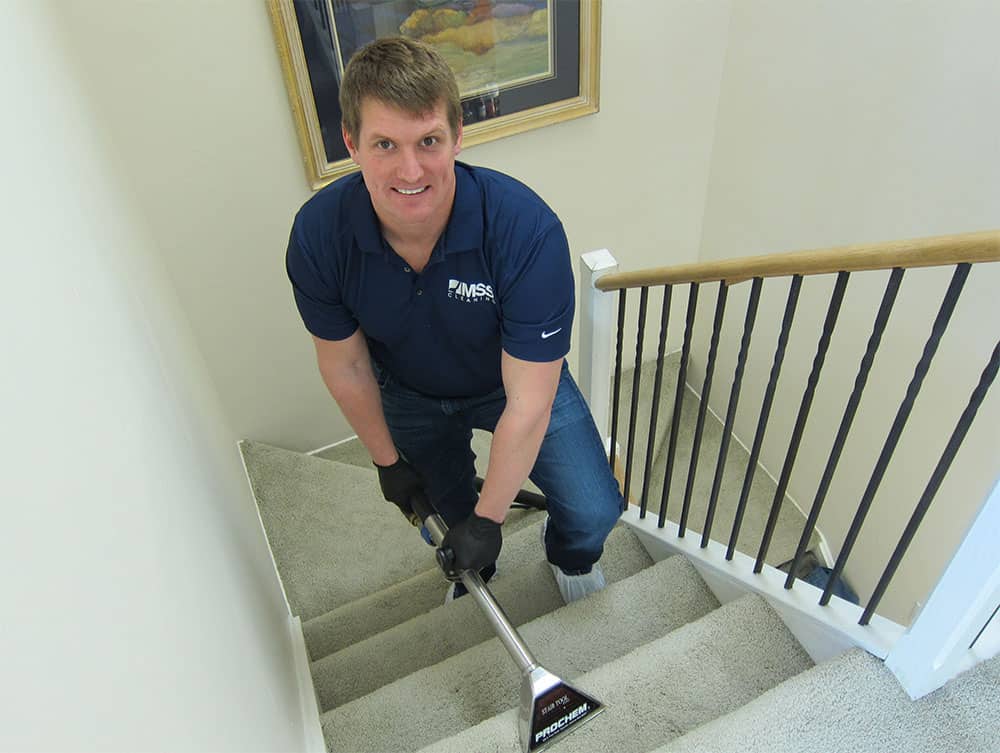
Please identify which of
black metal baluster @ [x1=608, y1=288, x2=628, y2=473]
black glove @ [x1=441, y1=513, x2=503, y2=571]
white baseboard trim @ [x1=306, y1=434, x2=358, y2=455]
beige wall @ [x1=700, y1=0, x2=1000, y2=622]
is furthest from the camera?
white baseboard trim @ [x1=306, y1=434, x2=358, y2=455]

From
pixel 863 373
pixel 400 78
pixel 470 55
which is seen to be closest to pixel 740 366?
pixel 863 373

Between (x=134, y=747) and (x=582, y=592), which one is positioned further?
(x=582, y=592)

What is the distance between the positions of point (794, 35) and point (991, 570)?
2.06 metres

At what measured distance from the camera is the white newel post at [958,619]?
1114 mm

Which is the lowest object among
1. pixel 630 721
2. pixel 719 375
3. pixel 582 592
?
pixel 719 375

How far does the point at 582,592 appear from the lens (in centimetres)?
200

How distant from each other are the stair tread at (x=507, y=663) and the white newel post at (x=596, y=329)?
49cm

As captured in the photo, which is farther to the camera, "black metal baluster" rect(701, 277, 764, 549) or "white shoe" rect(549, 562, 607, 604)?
"white shoe" rect(549, 562, 607, 604)

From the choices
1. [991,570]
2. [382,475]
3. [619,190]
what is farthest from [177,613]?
[619,190]

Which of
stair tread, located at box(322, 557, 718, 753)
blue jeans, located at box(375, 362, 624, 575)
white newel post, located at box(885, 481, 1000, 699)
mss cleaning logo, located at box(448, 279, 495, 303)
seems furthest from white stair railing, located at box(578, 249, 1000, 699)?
mss cleaning logo, located at box(448, 279, 495, 303)

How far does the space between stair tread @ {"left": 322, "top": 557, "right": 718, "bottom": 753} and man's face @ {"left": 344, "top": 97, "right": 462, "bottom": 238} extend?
102 cm

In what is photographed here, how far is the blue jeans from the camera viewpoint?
1766 millimetres

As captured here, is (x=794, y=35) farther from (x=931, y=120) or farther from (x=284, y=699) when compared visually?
(x=284, y=699)

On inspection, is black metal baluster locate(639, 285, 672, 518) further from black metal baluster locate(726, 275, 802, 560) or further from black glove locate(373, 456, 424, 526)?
black glove locate(373, 456, 424, 526)
